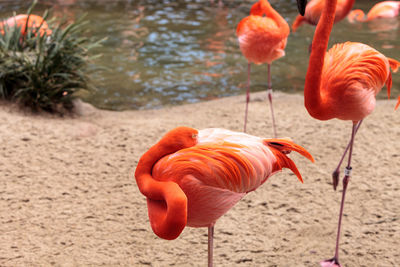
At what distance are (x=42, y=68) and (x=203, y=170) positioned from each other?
120 inches

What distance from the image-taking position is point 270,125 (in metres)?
4.27

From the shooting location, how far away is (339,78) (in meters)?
2.29

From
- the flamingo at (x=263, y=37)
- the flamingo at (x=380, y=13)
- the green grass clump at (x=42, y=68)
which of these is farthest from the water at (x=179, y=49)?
the flamingo at (x=263, y=37)

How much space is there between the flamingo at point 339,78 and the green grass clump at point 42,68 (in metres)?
2.92

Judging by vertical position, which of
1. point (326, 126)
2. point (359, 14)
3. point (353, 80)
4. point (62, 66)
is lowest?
point (359, 14)

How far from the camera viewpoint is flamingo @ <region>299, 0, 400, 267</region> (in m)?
2.12

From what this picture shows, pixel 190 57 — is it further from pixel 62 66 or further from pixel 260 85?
pixel 62 66

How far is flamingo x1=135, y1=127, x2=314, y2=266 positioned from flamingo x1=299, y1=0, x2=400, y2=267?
0.30 m

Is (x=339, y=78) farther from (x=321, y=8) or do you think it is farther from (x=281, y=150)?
(x=321, y=8)

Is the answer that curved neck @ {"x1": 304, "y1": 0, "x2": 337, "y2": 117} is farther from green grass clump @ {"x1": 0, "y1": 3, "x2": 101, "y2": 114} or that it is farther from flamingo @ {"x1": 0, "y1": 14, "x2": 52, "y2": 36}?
flamingo @ {"x1": 0, "y1": 14, "x2": 52, "y2": 36}

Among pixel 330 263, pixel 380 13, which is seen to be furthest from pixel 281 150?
pixel 380 13

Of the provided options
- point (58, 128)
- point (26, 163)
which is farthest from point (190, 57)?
point (26, 163)

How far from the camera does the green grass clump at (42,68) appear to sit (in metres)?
4.37

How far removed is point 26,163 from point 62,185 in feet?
1.38
